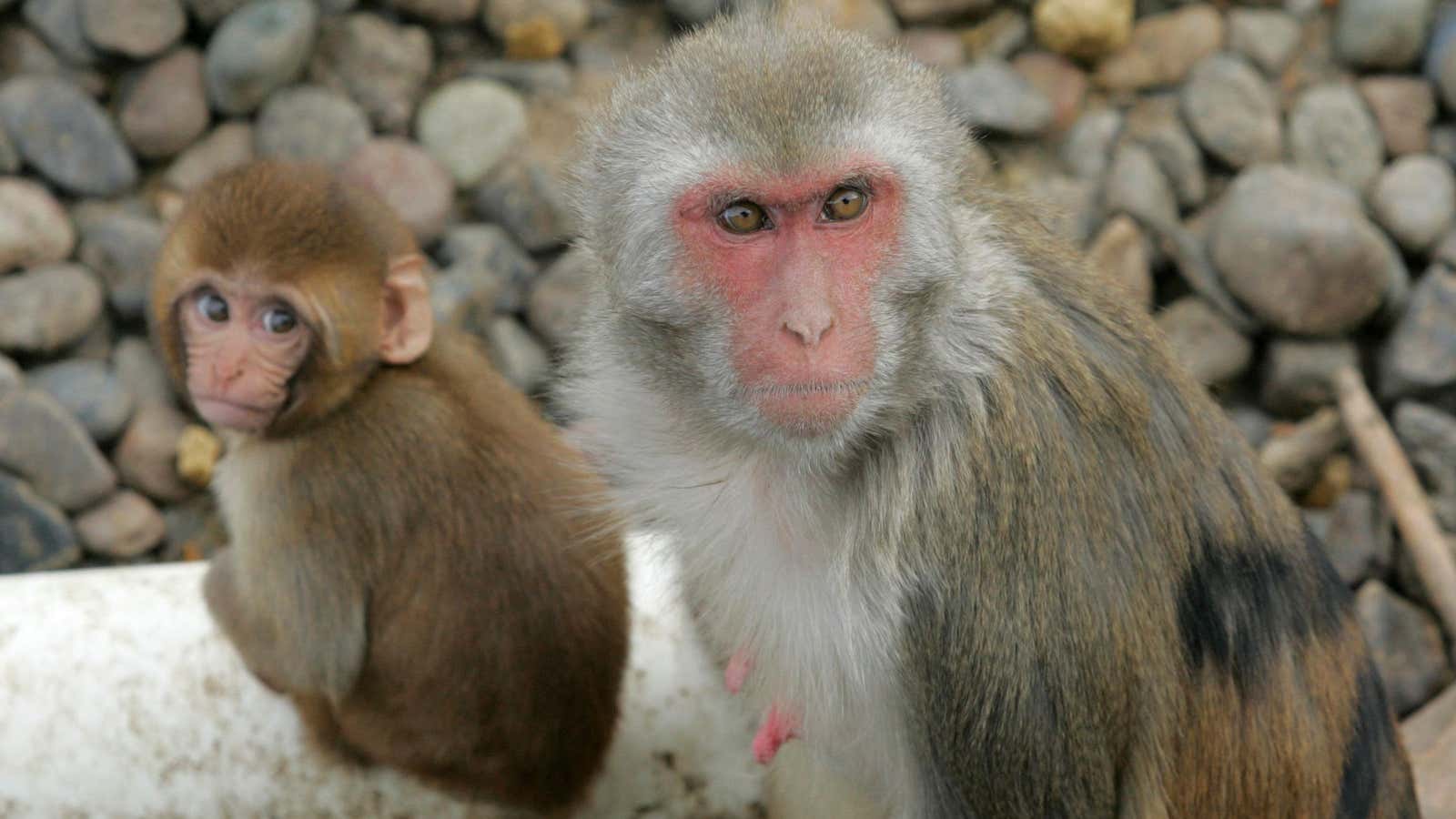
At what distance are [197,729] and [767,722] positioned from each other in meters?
1.55

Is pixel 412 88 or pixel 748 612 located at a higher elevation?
pixel 748 612

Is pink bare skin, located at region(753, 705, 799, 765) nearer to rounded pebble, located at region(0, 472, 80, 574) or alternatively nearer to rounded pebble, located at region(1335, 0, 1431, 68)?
rounded pebble, located at region(0, 472, 80, 574)

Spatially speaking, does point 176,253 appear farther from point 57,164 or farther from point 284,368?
point 57,164

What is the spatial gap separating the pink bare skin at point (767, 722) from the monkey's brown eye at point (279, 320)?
1290 mm

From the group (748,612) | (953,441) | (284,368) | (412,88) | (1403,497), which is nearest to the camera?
(953,441)

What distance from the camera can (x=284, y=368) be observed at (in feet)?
12.1

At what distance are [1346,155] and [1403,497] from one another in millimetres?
1592

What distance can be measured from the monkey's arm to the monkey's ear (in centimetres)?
51

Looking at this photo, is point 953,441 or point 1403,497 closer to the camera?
point 953,441

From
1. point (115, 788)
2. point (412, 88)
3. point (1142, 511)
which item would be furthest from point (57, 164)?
point (1142, 511)

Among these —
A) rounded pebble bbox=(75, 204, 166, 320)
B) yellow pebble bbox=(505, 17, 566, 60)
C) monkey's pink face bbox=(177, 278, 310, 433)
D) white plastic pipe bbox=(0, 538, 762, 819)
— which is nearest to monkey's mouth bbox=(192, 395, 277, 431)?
monkey's pink face bbox=(177, 278, 310, 433)

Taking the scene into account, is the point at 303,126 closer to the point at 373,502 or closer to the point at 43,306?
the point at 43,306

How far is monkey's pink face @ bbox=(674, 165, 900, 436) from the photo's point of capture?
254 cm

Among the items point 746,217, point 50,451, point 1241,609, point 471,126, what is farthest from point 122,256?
point 1241,609
